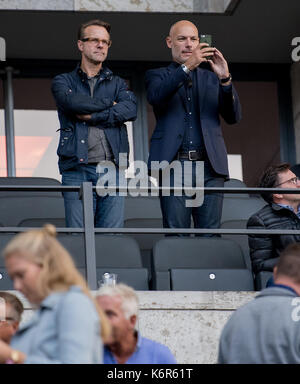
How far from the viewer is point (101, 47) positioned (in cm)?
845

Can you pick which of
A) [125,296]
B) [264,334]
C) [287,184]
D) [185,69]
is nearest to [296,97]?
[287,184]

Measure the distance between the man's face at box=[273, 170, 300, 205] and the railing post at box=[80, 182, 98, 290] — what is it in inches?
55.1

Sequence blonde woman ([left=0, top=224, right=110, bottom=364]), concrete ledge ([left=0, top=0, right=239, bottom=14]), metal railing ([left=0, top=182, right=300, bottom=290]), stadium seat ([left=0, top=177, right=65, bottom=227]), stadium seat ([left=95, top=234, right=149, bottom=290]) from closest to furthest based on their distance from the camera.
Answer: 1. blonde woman ([left=0, top=224, right=110, bottom=364])
2. metal railing ([left=0, top=182, right=300, bottom=290])
3. stadium seat ([left=95, top=234, right=149, bottom=290])
4. stadium seat ([left=0, top=177, right=65, bottom=227])
5. concrete ledge ([left=0, top=0, right=239, bottom=14])

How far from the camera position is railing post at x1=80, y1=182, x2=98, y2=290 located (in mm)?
7375

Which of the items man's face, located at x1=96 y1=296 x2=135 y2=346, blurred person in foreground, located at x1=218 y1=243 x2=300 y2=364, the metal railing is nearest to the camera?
blurred person in foreground, located at x1=218 y1=243 x2=300 y2=364

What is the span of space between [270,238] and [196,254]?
610 millimetres

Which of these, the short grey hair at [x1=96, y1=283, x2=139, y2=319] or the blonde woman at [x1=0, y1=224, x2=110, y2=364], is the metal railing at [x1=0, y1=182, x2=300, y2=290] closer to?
the short grey hair at [x1=96, y1=283, x2=139, y2=319]

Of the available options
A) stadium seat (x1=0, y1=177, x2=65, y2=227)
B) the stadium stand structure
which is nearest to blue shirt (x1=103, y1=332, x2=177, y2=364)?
the stadium stand structure

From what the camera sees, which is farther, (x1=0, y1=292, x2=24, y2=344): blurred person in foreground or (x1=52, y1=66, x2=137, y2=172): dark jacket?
(x1=52, y1=66, x2=137, y2=172): dark jacket

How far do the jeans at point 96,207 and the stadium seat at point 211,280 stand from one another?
1.94ft

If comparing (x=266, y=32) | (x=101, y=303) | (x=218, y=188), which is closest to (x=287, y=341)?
(x=101, y=303)

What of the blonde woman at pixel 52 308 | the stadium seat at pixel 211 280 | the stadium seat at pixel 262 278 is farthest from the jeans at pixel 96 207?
the blonde woman at pixel 52 308

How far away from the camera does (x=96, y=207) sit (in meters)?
8.16

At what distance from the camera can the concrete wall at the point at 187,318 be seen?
729cm
